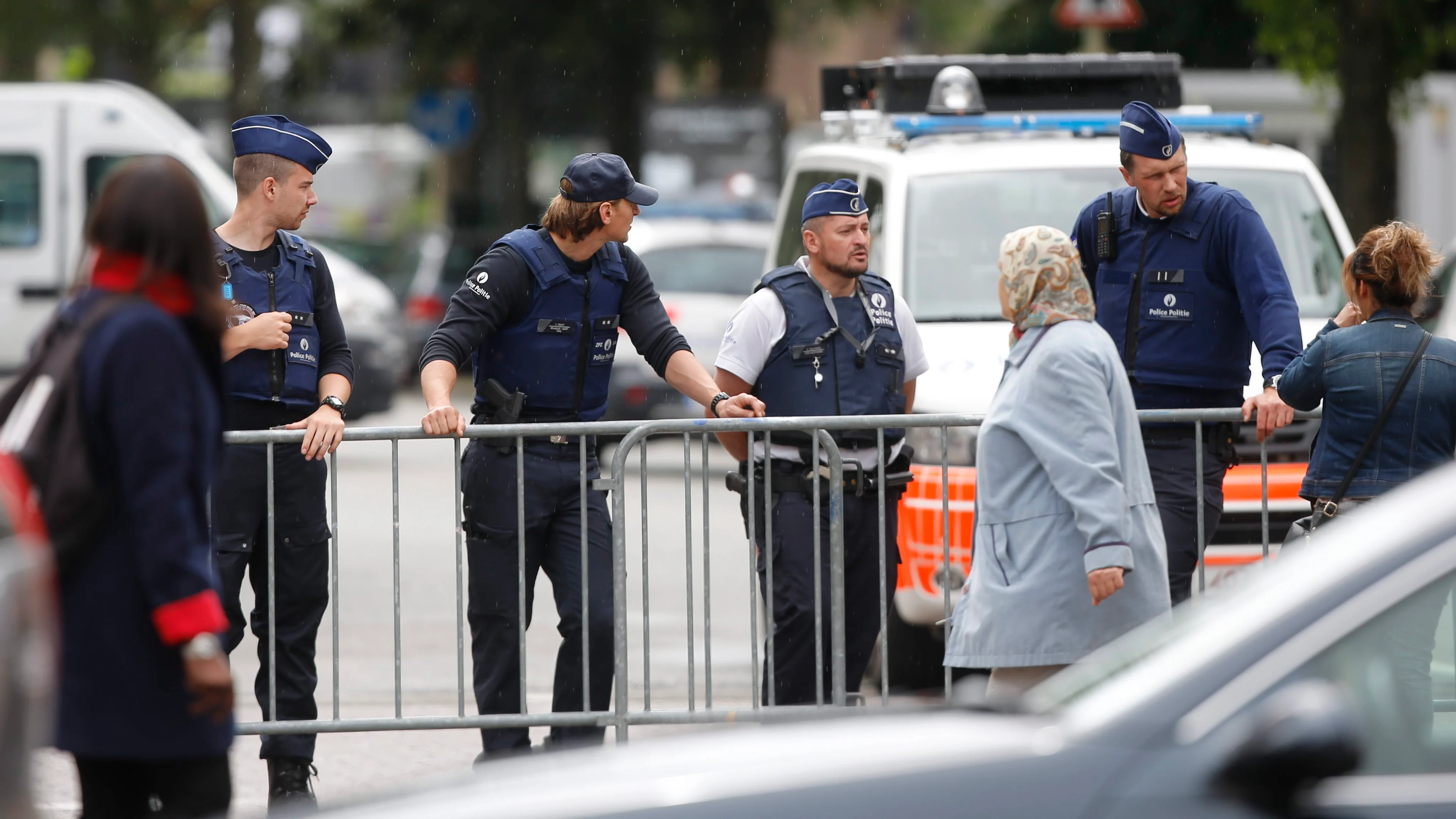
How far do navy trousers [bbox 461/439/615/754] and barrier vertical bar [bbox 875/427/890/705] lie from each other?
0.86m

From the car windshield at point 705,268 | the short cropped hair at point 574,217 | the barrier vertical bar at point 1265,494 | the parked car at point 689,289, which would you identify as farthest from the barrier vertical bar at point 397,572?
the car windshield at point 705,268

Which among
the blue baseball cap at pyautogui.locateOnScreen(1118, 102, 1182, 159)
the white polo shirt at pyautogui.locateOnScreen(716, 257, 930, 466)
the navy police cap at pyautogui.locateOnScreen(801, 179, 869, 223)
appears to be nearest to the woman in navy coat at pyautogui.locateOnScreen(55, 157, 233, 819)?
the white polo shirt at pyautogui.locateOnScreen(716, 257, 930, 466)

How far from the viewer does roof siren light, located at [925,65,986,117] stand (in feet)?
29.3

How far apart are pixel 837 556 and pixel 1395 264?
74.2 inches

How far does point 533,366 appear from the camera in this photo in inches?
245

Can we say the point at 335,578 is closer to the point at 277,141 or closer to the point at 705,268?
the point at 277,141

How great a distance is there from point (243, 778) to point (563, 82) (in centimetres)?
2391

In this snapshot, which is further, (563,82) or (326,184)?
(326,184)

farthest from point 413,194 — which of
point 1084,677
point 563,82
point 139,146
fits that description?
point 1084,677

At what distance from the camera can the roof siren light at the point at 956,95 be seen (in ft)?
29.3

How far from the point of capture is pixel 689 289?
15375mm

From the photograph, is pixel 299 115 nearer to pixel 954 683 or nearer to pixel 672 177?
pixel 672 177

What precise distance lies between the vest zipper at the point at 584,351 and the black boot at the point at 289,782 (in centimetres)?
140

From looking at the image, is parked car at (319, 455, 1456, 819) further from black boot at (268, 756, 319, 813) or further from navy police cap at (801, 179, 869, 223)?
navy police cap at (801, 179, 869, 223)
